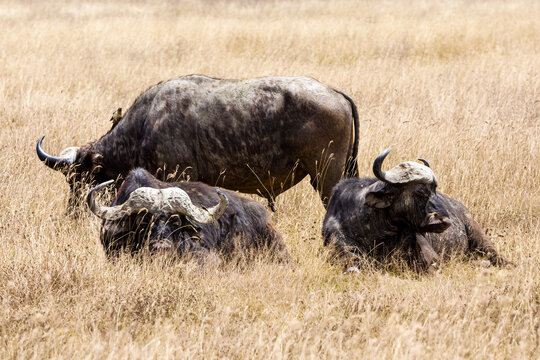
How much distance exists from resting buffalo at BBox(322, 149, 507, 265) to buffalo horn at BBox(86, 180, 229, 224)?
133 cm

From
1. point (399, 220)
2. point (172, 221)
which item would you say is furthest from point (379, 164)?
point (172, 221)

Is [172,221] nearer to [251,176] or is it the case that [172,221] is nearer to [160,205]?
[160,205]

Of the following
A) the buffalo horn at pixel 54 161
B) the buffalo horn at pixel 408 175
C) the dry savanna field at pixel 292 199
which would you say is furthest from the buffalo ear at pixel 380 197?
the buffalo horn at pixel 54 161

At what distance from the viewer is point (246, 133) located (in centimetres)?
805

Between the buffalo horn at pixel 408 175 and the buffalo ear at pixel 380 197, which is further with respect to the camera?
the buffalo ear at pixel 380 197

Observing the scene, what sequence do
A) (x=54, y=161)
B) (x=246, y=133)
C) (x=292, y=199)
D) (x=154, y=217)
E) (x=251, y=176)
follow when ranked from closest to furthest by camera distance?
(x=154, y=217) < (x=246, y=133) < (x=251, y=176) < (x=54, y=161) < (x=292, y=199)

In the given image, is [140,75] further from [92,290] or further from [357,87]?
[92,290]

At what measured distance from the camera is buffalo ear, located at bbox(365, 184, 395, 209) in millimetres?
6645

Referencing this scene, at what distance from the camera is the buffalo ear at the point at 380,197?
21.8 feet

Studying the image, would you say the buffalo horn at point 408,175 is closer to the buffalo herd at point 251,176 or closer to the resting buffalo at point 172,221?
the buffalo herd at point 251,176

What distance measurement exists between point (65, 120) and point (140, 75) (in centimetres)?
400

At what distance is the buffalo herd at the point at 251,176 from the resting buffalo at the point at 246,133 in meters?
0.01

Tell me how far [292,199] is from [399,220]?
207 cm

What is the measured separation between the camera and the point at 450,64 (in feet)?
50.8
